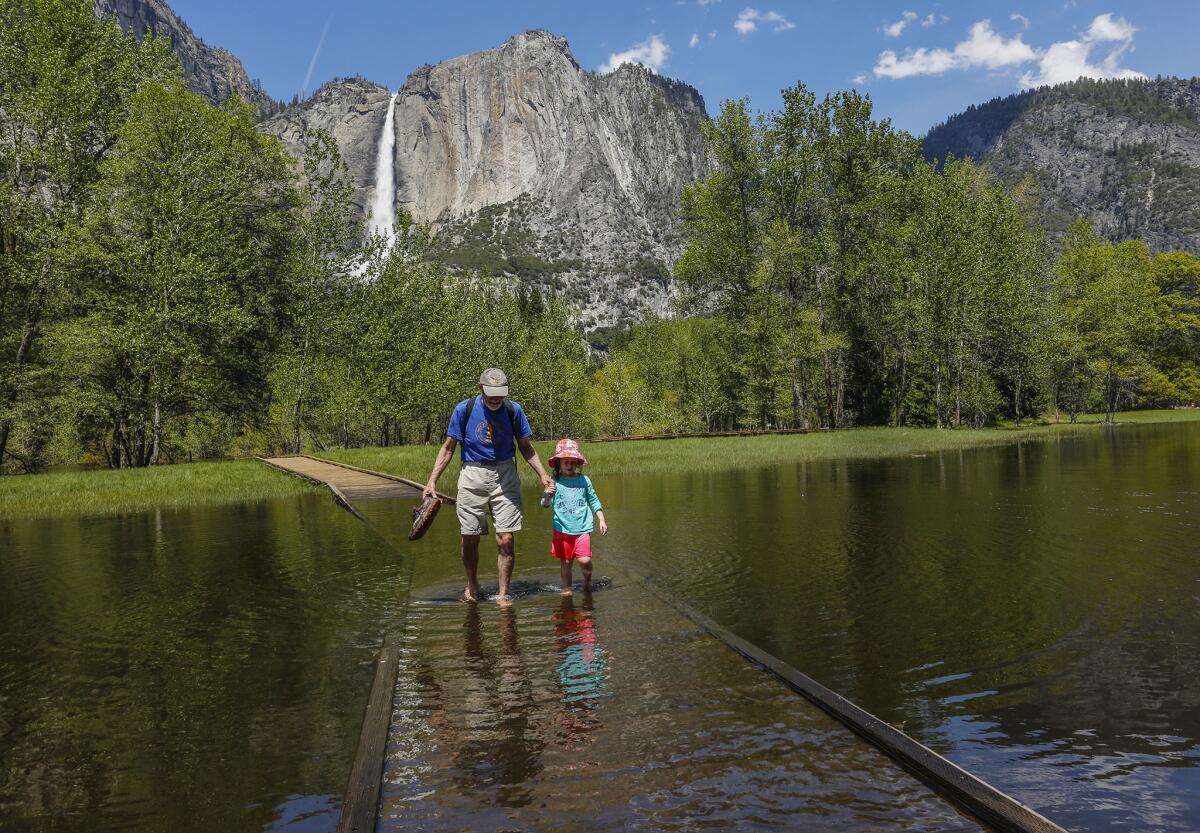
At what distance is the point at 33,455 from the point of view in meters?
44.1

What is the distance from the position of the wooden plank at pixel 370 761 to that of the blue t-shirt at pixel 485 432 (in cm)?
319

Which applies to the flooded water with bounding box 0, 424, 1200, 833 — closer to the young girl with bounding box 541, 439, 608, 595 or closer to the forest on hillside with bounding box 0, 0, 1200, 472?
the young girl with bounding box 541, 439, 608, 595

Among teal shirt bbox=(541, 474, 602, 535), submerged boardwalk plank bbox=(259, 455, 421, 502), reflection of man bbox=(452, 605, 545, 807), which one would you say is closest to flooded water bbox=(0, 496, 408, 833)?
reflection of man bbox=(452, 605, 545, 807)

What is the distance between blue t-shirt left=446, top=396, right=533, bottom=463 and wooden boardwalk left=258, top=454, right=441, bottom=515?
28.6 ft

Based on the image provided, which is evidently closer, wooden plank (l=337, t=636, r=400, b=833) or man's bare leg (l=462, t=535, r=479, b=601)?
wooden plank (l=337, t=636, r=400, b=833)

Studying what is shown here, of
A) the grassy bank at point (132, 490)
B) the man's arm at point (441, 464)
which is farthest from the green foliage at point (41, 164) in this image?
the man's arm at point (441, 464)

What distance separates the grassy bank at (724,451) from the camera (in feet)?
107

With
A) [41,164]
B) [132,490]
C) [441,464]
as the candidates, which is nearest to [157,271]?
[41,164]

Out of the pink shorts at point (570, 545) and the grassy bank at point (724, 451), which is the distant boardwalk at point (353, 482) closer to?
the grassy bank at point (724, 451)

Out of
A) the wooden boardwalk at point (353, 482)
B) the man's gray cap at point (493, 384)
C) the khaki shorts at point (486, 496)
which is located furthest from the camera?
the wooden boardwalk at point (353, 482)

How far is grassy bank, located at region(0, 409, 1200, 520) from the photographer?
23.1 m

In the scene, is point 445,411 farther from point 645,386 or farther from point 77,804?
point 77,804

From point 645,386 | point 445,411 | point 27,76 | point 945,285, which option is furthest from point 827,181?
point 27,76

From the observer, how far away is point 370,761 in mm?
4273
